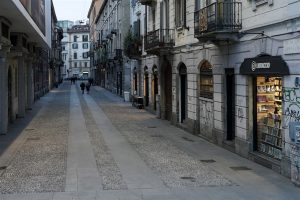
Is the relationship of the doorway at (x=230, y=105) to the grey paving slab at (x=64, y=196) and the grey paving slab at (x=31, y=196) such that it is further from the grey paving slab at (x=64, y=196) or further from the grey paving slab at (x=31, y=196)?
the grey paving slab at (x=31, y=196)

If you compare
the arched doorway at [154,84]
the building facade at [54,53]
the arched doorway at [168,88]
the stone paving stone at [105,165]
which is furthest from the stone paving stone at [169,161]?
the building facade at [54,53]

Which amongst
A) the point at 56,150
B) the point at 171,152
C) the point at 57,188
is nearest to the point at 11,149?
the point at 56,150

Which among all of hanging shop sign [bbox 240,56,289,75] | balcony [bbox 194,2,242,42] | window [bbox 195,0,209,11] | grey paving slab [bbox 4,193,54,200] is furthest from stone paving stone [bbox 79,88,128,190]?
window [bbox 195,0,209,11]

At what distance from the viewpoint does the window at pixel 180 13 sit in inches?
895

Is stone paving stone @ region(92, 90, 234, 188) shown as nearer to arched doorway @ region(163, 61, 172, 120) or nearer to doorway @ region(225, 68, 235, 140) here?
doorway @ region(225, 68, 235, 140)

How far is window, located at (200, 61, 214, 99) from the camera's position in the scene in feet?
62.4

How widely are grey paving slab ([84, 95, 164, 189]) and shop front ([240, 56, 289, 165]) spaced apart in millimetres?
3332

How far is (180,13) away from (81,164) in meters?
11.4

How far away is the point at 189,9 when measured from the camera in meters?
21.6

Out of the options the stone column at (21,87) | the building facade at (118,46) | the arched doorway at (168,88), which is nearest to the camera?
the arched doorway at (168,88)

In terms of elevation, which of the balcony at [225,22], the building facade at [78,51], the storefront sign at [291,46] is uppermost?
the building facade at [78,51]

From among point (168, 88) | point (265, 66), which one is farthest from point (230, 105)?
point (168, 88)

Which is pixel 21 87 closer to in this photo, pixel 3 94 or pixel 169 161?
pixel 3 94

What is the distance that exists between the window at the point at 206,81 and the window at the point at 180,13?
3.25 meters
